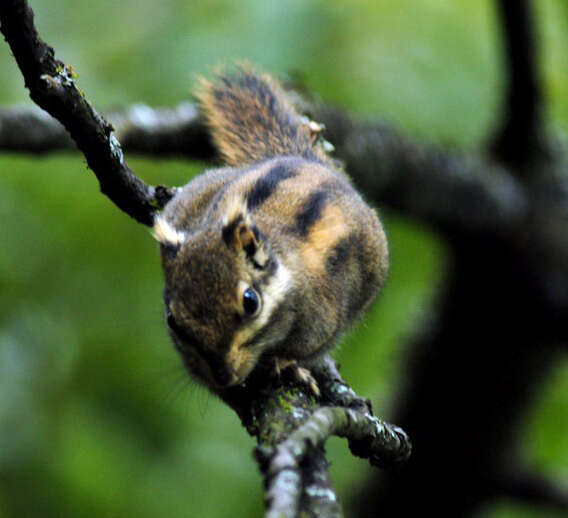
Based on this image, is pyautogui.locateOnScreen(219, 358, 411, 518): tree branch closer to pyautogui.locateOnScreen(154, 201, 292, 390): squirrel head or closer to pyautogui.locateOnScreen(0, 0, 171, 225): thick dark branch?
pyautogui.locateOnScreen(154, 201, 292, 390): squirrel head

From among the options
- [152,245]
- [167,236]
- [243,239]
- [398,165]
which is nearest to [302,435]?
[243,239]

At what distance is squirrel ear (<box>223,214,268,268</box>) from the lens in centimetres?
337

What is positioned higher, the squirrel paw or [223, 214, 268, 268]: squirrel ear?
[223, 214, 268, 268]: squirrel ear

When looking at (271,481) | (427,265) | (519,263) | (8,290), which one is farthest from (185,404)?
(271,481)

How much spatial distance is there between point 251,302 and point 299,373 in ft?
1.14

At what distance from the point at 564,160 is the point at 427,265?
4.91ft

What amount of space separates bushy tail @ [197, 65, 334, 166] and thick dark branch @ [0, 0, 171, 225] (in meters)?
1.32

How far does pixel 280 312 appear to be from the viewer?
3.58 meters

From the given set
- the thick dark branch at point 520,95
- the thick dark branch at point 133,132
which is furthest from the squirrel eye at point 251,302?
the thick dark branch at point 520,95

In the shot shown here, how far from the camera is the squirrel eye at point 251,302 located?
3307 mm

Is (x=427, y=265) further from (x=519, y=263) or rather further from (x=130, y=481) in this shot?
(x=130, y=481)

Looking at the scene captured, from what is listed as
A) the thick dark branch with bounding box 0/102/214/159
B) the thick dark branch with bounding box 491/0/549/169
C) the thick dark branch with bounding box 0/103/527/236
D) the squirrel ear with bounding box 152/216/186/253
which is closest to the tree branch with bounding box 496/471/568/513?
the thick dark branch with bounding box 0/103/527/236

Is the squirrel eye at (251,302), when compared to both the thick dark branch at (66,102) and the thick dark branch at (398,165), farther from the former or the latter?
the thick dark branch at (398,165)

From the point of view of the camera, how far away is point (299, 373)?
3395 millimetres
